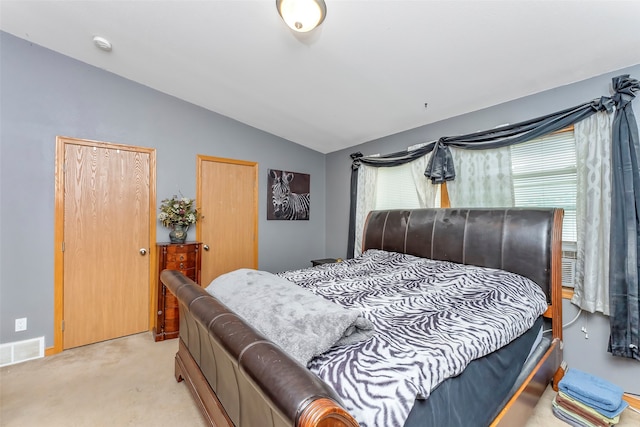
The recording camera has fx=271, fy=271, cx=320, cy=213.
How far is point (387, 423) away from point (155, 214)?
317cm

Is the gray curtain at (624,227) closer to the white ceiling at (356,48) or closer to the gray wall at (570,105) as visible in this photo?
the gray wall at (570,105)

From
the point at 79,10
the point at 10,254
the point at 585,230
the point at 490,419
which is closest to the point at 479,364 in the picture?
the point at 490,419

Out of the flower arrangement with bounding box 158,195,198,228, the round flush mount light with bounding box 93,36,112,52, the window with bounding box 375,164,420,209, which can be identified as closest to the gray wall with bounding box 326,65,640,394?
the window with bounding box 375,164,420,209

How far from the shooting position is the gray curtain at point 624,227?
1.80m

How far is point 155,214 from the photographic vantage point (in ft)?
10.2

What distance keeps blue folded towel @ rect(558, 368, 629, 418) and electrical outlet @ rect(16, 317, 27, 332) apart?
14.5 ft

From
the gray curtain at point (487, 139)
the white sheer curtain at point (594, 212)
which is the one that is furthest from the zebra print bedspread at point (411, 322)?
the gray curtain at point (487, 139)

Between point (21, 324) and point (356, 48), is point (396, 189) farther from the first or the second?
point (21, 324)

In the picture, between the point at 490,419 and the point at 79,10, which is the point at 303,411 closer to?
the point at 490,419

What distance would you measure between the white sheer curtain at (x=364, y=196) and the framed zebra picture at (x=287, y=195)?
0.93 meters

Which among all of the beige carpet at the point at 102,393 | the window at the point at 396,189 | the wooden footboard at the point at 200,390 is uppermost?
the window at the point at 396,189

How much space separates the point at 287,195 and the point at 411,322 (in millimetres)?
3090

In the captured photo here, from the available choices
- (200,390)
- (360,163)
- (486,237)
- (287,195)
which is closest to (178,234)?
(287,195)

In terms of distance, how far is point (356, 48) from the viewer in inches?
80.8
